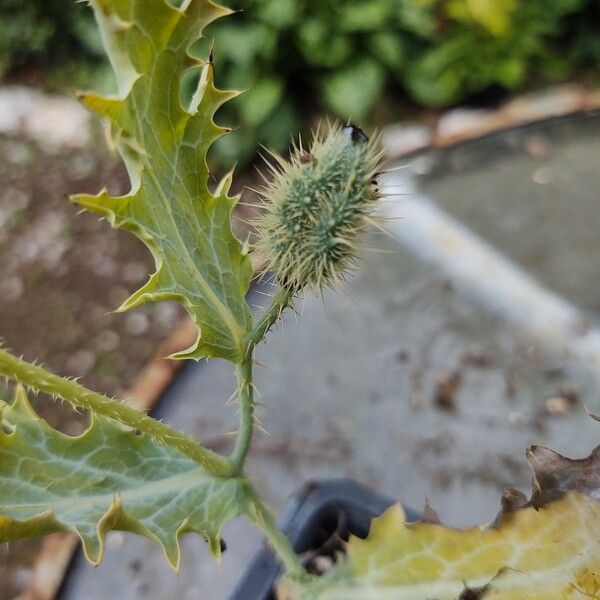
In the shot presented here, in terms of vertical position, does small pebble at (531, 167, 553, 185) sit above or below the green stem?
below

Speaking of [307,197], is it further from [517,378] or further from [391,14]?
[391,14]

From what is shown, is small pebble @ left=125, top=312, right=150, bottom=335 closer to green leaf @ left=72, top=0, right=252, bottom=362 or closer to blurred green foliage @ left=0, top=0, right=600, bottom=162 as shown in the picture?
blurred green foliage @ left=0, top=0, right=600, bottom=162

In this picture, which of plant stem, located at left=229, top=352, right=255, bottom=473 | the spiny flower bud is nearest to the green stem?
plant stem, located at left=229, top=352, right=255, bottom=473

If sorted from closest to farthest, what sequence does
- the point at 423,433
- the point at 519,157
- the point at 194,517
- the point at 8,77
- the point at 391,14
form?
1. the point at 194,517
2. the point at 423,433
3. the point at 519,157
4. the point at 391,14
5. the point at 8,77

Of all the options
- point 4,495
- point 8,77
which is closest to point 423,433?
point 4,495


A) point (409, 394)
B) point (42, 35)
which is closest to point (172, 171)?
point (409, 394)
